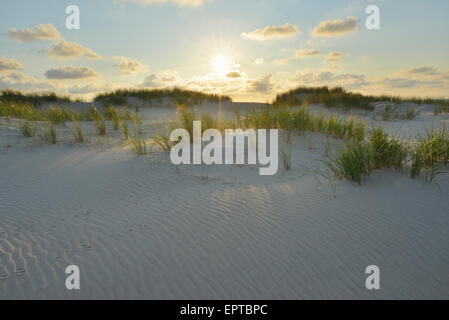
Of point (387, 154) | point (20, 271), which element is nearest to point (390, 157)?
point (387, 154)

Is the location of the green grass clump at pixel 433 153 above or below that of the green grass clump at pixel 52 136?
below

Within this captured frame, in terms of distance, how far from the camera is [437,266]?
2.06 metres

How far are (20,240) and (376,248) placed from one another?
3222 millimetres

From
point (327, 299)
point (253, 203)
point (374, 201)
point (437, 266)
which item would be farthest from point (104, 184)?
point (437, 266)

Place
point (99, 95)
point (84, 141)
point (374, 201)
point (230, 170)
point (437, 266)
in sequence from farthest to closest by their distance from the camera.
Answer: point (99, 95) → point (84, 141) → point (230, 170) → point (374, 201) → point (437, 266)

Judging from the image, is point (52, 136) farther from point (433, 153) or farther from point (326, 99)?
point (326, 99)

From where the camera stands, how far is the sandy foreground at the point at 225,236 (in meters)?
1.90

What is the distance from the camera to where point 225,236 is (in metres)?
2.44

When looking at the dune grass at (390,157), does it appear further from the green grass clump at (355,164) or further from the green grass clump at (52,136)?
the green grass clump at (52,136)

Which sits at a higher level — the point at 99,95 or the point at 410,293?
the point at 99,95

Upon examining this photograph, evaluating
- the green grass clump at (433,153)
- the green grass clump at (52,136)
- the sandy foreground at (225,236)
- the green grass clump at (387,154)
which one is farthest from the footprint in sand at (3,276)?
the green grass clump at (52,136)

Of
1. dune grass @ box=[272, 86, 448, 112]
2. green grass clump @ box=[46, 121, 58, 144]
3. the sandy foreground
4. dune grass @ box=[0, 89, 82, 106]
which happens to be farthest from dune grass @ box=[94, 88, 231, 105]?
the sandy foreground

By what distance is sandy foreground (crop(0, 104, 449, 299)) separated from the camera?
190 cm
